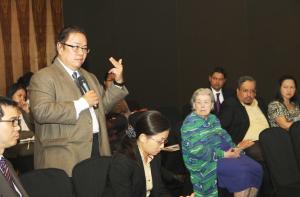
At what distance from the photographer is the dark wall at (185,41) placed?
256 inches

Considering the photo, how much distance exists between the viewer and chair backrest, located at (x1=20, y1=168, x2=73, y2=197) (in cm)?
254

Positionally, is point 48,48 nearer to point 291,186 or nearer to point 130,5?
point 130,5

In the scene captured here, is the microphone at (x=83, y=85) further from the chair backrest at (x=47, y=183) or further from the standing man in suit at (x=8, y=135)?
the standing man in suit at (x=8, y=135)

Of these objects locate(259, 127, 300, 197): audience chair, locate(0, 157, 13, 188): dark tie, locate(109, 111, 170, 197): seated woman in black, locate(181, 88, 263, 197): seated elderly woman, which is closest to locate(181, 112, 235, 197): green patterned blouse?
locate(181, 88, 263, 197): seated elderly woman

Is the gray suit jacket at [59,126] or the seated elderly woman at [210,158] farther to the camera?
the seated elderly woman at [210,158]

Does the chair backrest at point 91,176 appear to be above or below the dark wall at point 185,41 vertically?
below

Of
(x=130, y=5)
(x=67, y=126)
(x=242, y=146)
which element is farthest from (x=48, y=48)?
(x=67, y=126)

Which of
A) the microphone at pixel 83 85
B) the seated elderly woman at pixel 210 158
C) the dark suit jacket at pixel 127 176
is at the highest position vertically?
the microphone at pixel 83 85

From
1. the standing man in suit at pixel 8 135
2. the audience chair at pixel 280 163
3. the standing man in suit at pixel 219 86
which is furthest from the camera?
the standing man in suit at pixel 219 86

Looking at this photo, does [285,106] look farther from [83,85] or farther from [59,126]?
[59,126]

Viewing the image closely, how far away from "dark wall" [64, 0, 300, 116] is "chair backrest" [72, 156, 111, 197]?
405 centimetres

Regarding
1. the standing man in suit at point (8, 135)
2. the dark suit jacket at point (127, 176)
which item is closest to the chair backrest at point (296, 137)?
the dark suit jacket at point (127, 176)

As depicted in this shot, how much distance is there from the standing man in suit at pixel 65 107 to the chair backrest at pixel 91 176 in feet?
0.65

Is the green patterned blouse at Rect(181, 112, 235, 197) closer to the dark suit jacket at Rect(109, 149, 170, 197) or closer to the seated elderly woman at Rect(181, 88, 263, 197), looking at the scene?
the seated elderly woman at Rect(181, 88, 263, 197)
